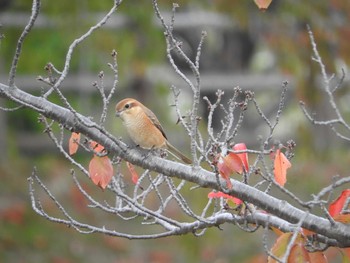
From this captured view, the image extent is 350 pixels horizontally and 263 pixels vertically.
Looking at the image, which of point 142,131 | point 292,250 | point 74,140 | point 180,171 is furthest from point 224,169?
point 142,131

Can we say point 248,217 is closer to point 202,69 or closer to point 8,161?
point 8,161

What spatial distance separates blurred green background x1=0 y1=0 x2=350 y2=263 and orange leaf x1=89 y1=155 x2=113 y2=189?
4.53 metres

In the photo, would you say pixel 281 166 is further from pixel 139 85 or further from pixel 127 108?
pixel 139 85

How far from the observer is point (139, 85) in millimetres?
Answer: 12578

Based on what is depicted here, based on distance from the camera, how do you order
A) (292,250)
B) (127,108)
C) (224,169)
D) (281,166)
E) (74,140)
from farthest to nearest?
(127,108), (74,140), (281,166), (224,169), (292,250)

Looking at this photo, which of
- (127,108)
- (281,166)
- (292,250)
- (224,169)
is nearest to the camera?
(292,250)

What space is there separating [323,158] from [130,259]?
3400 millimetres

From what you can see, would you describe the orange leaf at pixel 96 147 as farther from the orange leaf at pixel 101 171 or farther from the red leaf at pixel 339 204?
the red leaf at pixel 339 204

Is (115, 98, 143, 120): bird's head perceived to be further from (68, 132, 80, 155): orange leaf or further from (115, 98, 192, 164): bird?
(68, 132, 80, 155): orange leaf

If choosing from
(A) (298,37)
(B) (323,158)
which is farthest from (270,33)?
(B) (323,158)

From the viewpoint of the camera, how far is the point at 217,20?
1312cm

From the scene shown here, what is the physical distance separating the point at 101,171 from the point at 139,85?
30.0ft

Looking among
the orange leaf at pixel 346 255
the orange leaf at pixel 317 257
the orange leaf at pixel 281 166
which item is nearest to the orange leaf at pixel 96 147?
the orange leaf at pixel 281 166

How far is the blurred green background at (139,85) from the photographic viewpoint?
904cm
